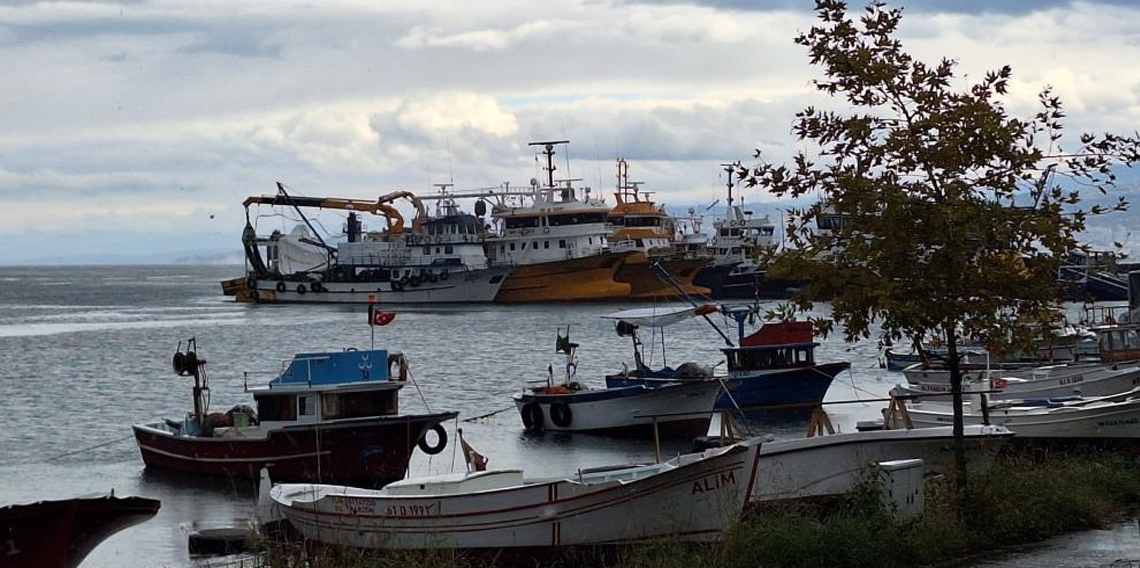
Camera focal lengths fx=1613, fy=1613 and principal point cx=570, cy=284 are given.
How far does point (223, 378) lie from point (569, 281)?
52.5 m

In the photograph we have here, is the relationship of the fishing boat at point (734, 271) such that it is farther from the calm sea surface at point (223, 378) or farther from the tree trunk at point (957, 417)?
the tree trunk at point (957, 417)

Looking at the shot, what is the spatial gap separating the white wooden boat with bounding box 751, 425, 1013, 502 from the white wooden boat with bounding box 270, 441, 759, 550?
160 centimetres

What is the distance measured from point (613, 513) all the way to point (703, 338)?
2377 inches

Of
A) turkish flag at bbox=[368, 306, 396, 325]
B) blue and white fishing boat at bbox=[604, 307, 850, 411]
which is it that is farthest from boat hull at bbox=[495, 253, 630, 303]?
turkish flag at bbox=[368, 306, 396, 325]

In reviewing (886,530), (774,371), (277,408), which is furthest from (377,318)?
(886,530)

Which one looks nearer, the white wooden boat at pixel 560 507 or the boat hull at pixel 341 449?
the white wooden boat at pixel 560 507

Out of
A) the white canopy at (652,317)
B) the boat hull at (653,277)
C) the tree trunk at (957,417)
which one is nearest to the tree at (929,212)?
the tree trunk at (957,417)

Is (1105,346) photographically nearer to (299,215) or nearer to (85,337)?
(85,337)

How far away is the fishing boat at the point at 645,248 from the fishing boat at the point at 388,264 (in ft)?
27.8

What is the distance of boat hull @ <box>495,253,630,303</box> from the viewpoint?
347 ft

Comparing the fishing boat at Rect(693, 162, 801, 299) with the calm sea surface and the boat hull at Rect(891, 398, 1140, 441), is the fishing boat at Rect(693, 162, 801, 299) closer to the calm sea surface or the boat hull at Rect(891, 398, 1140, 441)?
the calm sea surface

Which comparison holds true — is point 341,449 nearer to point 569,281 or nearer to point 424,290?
point 569,281

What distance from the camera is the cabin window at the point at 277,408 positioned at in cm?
2906

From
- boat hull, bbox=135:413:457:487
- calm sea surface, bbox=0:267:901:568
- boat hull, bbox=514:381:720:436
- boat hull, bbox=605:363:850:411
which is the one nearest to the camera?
boat hull, bbox=135:413:457:487
